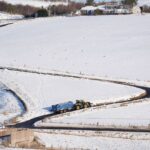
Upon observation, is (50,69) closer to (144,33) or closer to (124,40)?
(124,40)

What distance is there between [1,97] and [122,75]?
11.2m

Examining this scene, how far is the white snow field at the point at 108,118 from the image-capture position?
25.8m

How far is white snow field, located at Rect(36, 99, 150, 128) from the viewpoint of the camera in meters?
25.8

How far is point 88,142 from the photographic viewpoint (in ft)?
76.4

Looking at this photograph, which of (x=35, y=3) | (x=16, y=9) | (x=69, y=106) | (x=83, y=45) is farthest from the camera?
(x=35, y=3)

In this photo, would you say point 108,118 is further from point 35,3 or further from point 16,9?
point 35,3

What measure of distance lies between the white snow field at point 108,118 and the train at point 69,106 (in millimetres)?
599

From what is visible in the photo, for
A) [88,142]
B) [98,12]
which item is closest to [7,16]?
[98,12]

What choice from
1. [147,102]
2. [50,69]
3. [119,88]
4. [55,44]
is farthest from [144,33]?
[147,102]

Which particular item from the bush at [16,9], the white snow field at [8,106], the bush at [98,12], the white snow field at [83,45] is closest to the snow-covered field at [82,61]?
the white snow field at [83,45]

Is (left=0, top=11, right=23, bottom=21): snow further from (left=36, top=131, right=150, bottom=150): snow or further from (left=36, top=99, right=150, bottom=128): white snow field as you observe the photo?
(left=36, top=131, right=150, bottom=150): snow

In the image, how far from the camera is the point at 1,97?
104 ft

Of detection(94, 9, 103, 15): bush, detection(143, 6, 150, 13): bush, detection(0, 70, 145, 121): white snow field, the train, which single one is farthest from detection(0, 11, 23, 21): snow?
the train

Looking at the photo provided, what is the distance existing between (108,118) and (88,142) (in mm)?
3907
